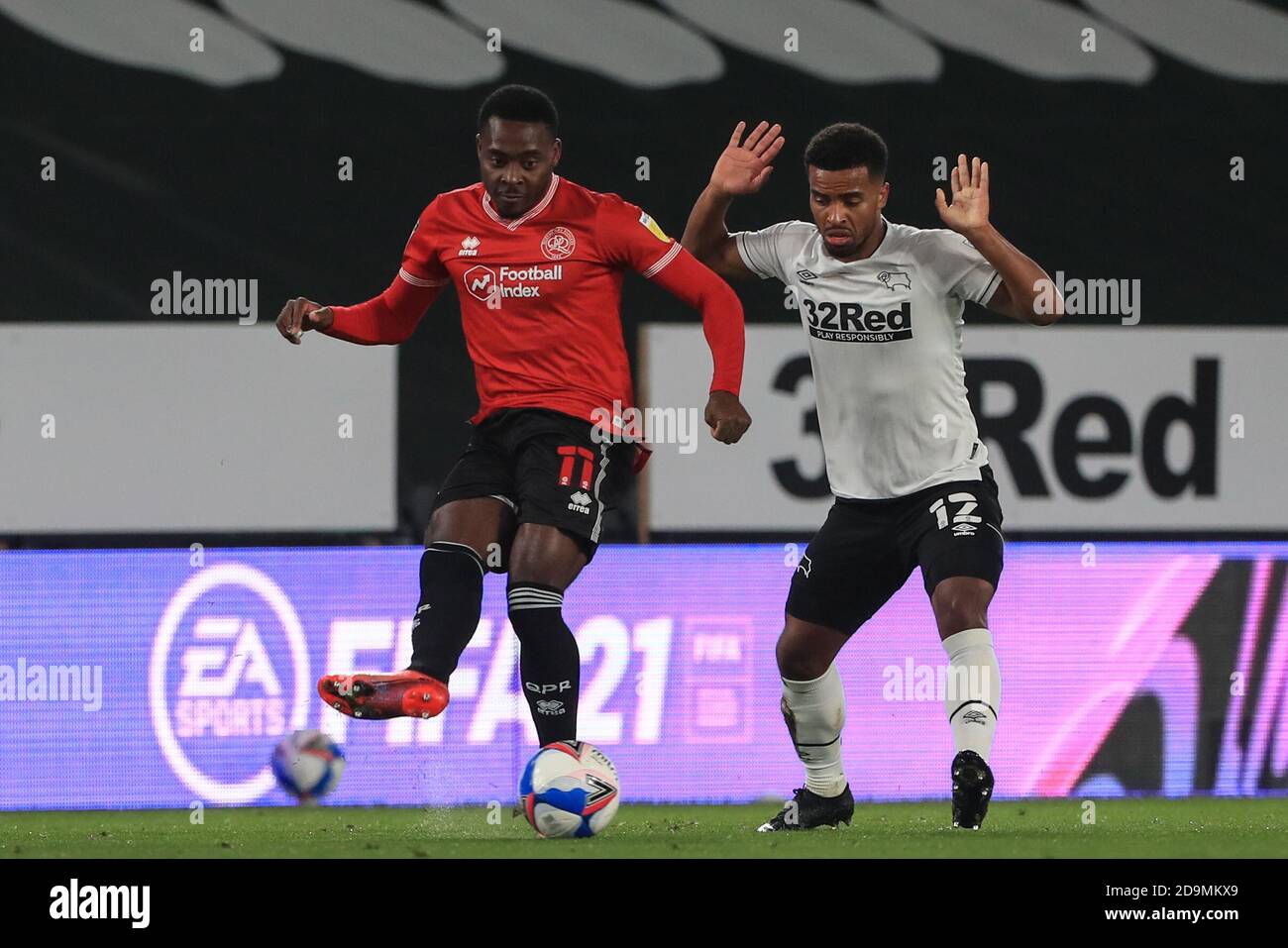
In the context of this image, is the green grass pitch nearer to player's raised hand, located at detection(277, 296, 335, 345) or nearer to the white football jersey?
the white football jersey

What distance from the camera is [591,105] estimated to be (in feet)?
32.1

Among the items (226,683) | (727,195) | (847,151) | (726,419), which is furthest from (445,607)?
(226,683)

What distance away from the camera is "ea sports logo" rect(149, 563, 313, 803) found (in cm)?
855

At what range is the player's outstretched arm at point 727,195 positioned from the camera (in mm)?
6422

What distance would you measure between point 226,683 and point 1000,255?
4.01 meters

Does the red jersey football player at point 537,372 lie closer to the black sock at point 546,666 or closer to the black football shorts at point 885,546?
the black sock at point 546,666

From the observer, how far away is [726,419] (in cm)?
569

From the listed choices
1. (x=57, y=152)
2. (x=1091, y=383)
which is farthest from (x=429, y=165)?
(x=1091, y=383)

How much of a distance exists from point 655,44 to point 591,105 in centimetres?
42

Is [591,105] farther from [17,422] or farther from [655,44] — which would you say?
[17,422]

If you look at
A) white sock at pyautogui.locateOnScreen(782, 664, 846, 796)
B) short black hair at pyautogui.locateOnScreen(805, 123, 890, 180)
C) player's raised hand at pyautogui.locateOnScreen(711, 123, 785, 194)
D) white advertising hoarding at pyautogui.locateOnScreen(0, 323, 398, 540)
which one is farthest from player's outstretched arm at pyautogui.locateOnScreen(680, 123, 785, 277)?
white advertising hoarding at pyautogui.locateOnScreen(0, 323, 398, 540)

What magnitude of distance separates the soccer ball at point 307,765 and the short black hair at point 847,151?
218 cm

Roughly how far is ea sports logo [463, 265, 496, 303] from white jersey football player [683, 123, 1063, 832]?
2.80 feet

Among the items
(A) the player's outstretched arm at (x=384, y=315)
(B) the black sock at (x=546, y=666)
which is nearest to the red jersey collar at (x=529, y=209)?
(A) the player's outstretched arm at (x=384, y=315)
